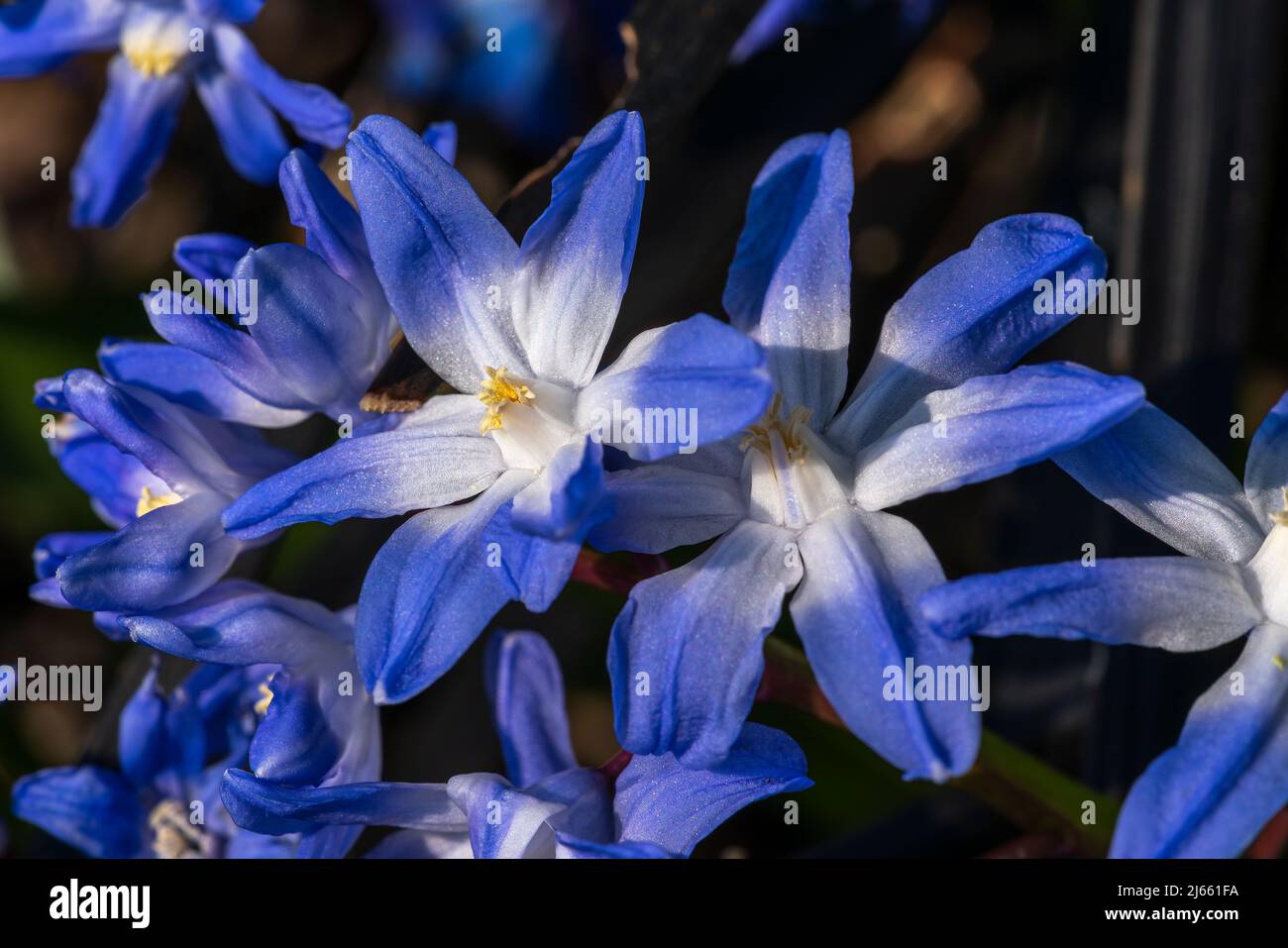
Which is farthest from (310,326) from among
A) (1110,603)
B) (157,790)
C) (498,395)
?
(1110,603)

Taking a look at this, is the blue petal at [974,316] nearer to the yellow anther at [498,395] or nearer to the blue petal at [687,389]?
the blue petal at [687,389]

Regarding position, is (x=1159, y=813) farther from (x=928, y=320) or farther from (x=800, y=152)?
(x=800, y=152)

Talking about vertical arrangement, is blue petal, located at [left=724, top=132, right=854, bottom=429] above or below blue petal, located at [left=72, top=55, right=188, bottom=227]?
below

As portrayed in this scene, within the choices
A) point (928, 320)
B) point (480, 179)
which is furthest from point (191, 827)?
point (480, 179)

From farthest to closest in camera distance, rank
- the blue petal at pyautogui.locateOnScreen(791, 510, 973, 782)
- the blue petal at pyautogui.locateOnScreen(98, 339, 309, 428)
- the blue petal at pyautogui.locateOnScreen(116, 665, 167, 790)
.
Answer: the blue petal at pyautogui.locateOnScreen(116, 665, 167, 790) < the blue petal at pyautogui.locateOnScreen(98, 339, 309, 428) < the blue petal at pyautogui.locateOnScreen(791, 510, 973, 782)

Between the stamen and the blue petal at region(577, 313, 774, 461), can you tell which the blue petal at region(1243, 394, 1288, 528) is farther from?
the stamen

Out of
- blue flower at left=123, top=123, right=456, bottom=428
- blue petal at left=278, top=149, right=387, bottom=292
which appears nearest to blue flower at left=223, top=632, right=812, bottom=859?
blue flower at left=123, top=123, right=456, bottom=428

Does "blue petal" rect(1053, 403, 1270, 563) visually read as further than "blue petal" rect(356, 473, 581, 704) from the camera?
Yes
